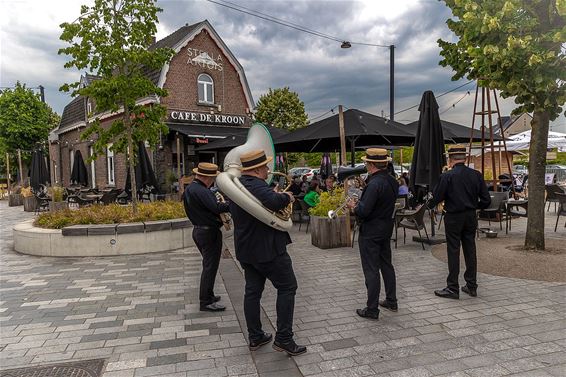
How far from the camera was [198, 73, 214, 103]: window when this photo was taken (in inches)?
795

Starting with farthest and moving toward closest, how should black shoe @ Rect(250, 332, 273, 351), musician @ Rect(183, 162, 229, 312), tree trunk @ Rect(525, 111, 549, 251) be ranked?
tree trunk @ Rect(525, 111, 549, 251), musician @ Rect(183, 162, 229, 312), black shoe @ Rect(250, 332, 273, 351)

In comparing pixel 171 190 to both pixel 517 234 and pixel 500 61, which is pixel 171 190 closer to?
pixel 517 234

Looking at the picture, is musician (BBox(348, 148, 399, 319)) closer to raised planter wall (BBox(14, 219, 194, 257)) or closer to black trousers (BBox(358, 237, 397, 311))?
black trousers (BBox(358, 237, 397, 311))

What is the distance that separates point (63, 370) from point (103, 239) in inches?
179

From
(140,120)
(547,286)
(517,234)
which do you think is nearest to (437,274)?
(547,286)

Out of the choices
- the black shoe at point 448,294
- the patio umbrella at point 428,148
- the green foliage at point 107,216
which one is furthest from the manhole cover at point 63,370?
the patio umbrella at point 428,148

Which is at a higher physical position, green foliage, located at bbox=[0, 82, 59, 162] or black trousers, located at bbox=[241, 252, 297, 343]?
green foliage, located at bbox=[0, 82, 59, 162]

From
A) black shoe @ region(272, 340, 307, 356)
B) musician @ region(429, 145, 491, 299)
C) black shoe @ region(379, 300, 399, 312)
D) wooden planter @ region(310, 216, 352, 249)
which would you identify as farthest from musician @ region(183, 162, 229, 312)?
wooden planter @ region(310, 216, 352, 249)

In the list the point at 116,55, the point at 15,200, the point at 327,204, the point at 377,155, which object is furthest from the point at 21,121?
the point at 377,155

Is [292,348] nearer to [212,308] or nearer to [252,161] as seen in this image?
[212,308]

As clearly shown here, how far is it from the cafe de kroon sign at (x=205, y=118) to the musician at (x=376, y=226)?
16.1 m

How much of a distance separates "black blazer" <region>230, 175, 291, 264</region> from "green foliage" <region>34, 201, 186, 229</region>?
5325 millimetres

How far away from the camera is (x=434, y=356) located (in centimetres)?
337

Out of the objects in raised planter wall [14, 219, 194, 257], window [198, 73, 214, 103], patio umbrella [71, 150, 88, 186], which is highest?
window [198, 73, 214, 103]
